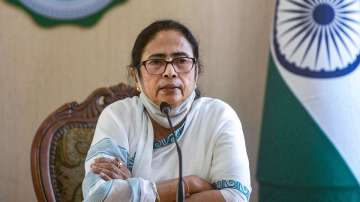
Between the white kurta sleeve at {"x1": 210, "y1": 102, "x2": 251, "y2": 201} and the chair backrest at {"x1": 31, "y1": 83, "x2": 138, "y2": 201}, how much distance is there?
410 mm

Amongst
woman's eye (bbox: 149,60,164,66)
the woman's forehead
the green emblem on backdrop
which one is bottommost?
woman's eye (bbox: 149,60,164,66)

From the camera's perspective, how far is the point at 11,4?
7.82ft

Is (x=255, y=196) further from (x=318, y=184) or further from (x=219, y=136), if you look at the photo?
(x=219, y=136)

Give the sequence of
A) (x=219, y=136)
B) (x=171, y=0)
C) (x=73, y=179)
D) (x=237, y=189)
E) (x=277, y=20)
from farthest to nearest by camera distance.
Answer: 1. (x=171, y=0)
2. (x=277, y=20)
3. (x=73, y=179)
4. (x=219, y=136)
5. (x=237, y=189)

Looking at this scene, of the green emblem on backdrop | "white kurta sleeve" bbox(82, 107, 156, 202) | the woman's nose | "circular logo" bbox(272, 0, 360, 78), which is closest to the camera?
"white kurta sleeve" bbox(82, 107, 156, 202)

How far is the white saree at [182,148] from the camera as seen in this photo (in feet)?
5.09

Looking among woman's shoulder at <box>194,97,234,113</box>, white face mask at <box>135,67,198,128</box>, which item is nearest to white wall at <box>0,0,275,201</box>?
woman's shoulder at <box>194,97,234,113</box>

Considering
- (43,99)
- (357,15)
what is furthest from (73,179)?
(357,15)

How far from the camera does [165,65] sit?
160 cm

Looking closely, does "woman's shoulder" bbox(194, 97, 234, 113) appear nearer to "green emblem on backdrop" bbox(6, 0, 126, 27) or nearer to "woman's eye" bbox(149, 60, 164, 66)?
"woman's eye" bbox(149, 60, 164, 66)

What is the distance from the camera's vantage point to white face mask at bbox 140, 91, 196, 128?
1653 millimetres

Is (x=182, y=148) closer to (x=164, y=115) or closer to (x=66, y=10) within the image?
(x=164, y=115)

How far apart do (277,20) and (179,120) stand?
60 centimetres

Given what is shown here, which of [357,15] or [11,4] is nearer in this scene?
[357,15]
